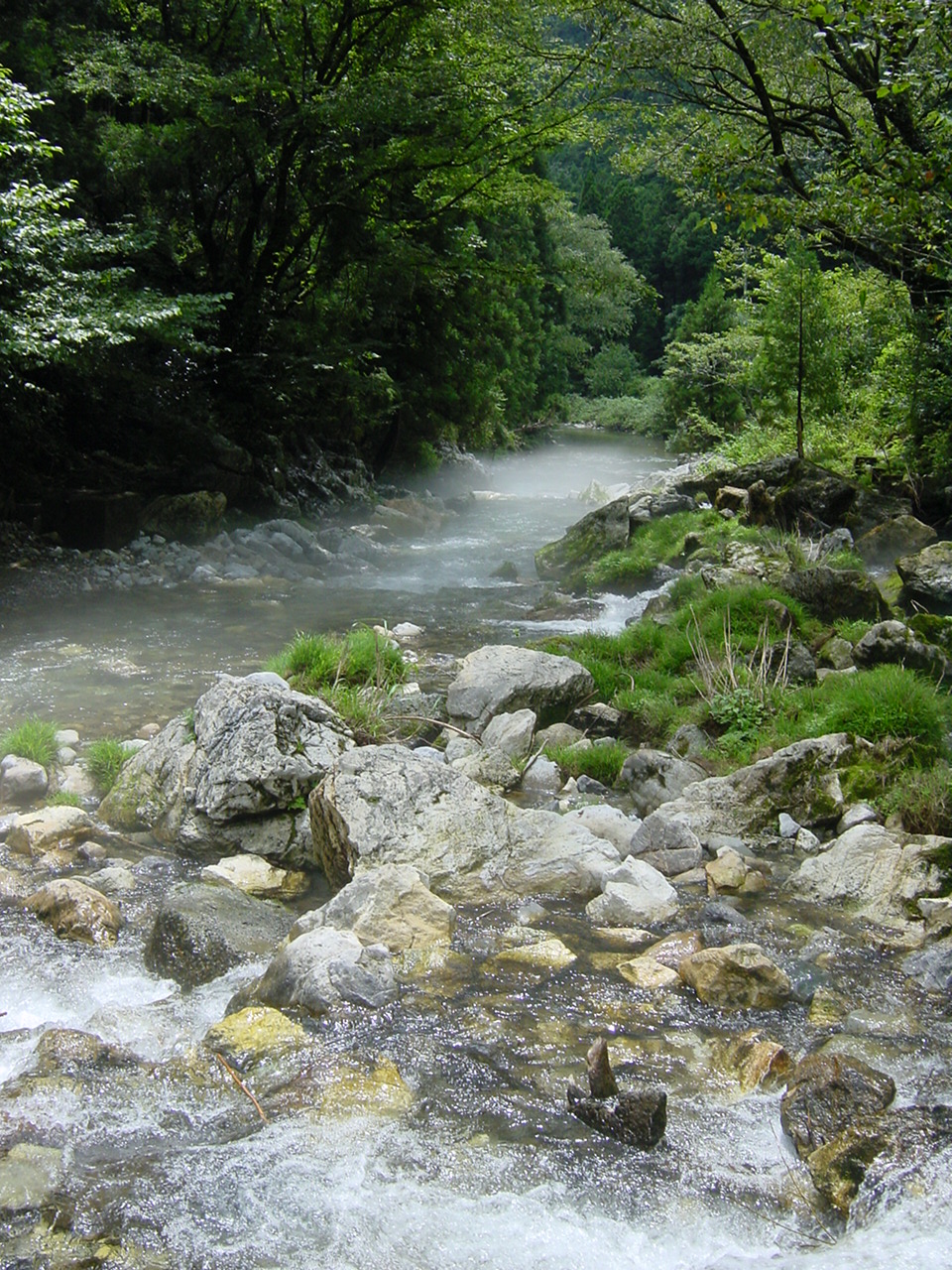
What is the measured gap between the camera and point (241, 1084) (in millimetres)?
3725

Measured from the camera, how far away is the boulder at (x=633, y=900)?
5047 millimetres

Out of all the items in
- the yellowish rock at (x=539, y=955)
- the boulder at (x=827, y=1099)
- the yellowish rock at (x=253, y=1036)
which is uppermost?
the boulder at (x=827, y=1099)

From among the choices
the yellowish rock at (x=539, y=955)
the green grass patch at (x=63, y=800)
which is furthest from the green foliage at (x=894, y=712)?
the green grass patch at (x=63, y=800)

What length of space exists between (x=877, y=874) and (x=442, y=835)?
2.32 meters

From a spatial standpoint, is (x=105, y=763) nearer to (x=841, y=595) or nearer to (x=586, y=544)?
(x=841, y=595)

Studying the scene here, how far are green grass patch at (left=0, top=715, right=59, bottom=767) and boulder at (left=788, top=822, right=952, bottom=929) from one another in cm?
503

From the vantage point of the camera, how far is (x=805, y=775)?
6332 millimetres

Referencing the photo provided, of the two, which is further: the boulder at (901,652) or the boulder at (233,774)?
the boulder at (901,652)

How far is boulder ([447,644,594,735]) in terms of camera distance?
7914mm

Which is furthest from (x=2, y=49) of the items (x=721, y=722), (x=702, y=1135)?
(x=702, y=1135)

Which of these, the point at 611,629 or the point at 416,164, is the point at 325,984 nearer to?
the point at 611,629

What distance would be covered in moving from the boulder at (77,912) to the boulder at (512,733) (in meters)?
3.09

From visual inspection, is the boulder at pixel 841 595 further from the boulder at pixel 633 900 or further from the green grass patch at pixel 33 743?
the green grass patch at pixel 33 743

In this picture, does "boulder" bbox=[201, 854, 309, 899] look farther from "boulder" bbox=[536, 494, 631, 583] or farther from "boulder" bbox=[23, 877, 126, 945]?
"boulder" bbox=[536, 494, 631, 583]
